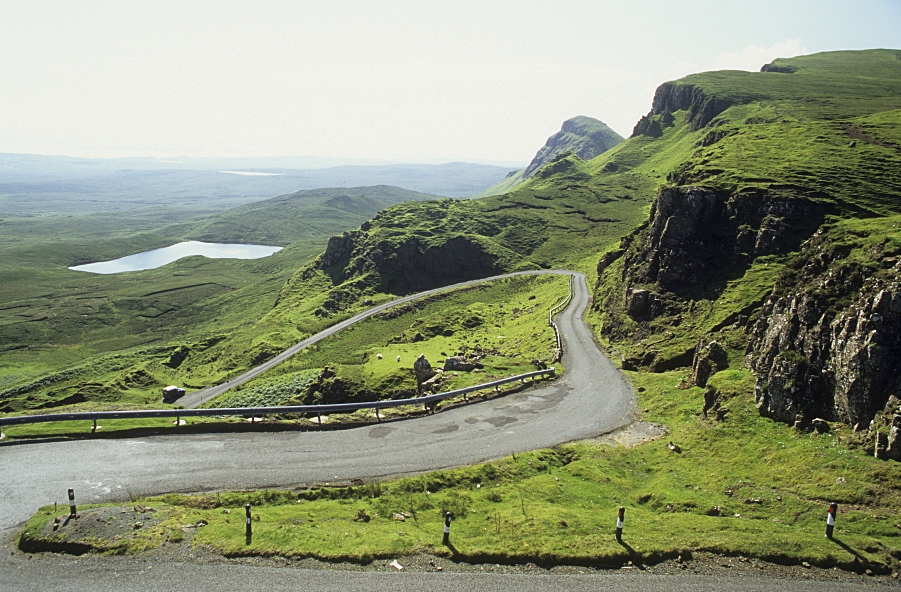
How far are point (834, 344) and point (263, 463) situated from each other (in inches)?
1314

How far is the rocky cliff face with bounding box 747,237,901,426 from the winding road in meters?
11.0

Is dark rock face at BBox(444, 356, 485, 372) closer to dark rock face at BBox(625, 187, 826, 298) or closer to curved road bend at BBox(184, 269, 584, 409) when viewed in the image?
dark rock face at BBox(625, 187, 826, 298)

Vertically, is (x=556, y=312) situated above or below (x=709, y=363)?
below

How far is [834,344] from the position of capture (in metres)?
29.1

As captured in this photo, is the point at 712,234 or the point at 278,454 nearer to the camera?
the point at 278,454

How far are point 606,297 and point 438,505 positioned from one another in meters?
61.6

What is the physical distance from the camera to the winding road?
18.2 m

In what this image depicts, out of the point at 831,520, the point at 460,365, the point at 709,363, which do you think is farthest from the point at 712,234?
the point at 831,520

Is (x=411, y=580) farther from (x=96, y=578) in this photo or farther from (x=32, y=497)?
(x=32, y=497)

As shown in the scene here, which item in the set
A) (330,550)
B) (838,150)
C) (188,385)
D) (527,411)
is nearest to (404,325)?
(188,385)

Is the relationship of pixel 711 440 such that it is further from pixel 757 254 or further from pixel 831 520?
pixel 757 254

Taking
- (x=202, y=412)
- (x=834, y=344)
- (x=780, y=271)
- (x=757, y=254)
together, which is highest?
(x=757, y=254)

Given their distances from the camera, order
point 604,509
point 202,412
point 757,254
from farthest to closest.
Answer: point 757,254 → point 202,412 → point 604,509

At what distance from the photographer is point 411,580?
60.0ft
